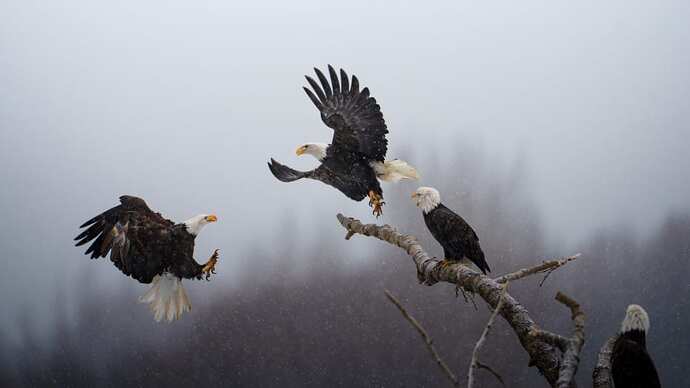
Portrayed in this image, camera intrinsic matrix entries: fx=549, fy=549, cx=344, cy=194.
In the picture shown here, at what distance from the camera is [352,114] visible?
8.46 ft

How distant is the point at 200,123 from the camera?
325cm

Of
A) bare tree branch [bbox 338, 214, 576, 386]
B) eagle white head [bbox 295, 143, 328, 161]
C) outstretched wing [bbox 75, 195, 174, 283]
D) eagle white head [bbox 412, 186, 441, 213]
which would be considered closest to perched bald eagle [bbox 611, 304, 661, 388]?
bare tree branch [bbox 338, 214, 576, 386]

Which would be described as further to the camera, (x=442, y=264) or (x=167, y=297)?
(x=167, y=297)

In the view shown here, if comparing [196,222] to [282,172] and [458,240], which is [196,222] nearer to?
[282,172]

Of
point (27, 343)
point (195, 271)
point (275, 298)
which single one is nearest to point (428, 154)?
point (275, 298)

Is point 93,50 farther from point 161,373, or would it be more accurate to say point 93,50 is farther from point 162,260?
point 161,373

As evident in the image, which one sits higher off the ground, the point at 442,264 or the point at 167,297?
the point at 442,264

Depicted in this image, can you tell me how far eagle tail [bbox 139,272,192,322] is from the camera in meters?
2.73

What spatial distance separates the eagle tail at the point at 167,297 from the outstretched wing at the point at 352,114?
1106mm

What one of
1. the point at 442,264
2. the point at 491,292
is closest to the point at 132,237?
the point at 442,264

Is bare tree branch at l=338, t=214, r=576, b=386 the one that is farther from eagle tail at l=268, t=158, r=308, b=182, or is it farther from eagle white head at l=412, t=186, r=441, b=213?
eagle tail at l=268, t=158, r=308, b=182

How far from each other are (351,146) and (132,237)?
1084 millimetres

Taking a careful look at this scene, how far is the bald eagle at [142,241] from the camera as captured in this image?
97.6 inches

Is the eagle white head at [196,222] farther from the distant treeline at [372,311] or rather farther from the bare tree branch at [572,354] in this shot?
the bare tree branch at [572,354]
